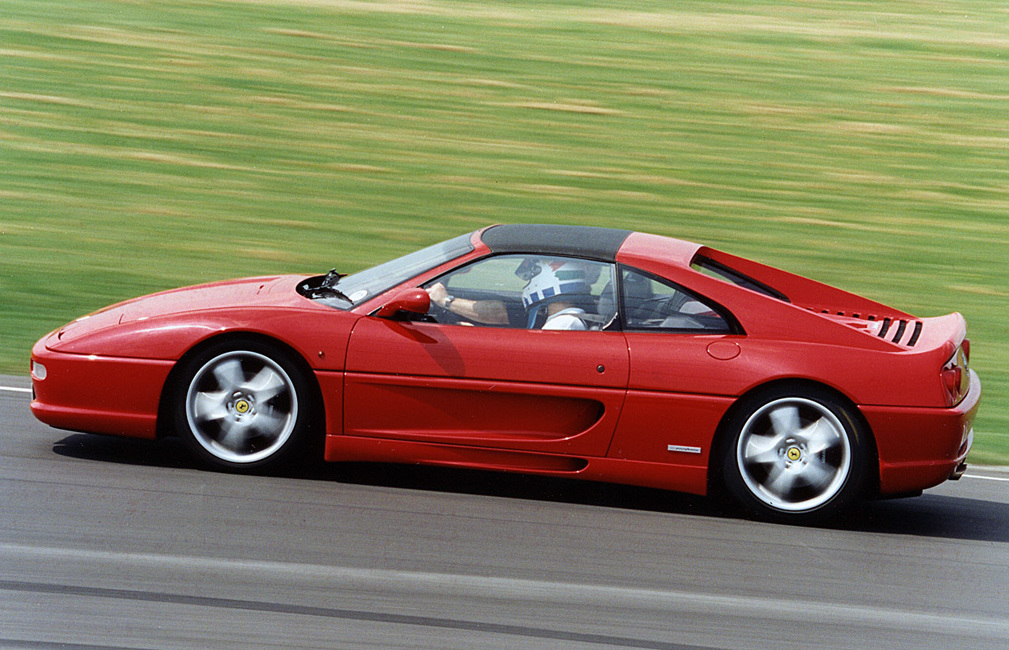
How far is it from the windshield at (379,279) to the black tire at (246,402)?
462 mm

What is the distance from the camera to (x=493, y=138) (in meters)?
13.1

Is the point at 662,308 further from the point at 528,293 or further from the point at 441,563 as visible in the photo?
the point at 441,563

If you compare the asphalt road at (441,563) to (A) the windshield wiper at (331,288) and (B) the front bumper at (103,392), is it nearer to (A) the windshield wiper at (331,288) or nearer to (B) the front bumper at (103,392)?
(B) the front bumper at (103,392)

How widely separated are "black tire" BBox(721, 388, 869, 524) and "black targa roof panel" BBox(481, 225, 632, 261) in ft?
3.38

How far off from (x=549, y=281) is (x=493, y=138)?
785cm

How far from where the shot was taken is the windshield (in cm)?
557

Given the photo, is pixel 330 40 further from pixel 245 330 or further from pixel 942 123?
pixel 245 330

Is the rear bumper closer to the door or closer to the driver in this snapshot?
the door

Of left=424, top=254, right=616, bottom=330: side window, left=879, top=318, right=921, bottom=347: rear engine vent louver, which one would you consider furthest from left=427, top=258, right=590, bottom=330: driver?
left=879, top=318, right=921, bottom=347: rear engine vent louver

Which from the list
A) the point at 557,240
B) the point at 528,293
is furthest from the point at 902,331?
the point at 528,293

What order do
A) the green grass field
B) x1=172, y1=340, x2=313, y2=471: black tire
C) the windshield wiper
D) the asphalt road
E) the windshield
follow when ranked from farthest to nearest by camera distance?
the green grass field
the windshield wiper
the windshield
x1=172, y1=340, x2=313, y2=471: black tire
the asphalt road

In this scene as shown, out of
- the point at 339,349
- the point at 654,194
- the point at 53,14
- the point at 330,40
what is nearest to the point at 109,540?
the point at 339,349

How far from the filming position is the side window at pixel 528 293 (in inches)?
213

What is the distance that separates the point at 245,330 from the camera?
533cm
